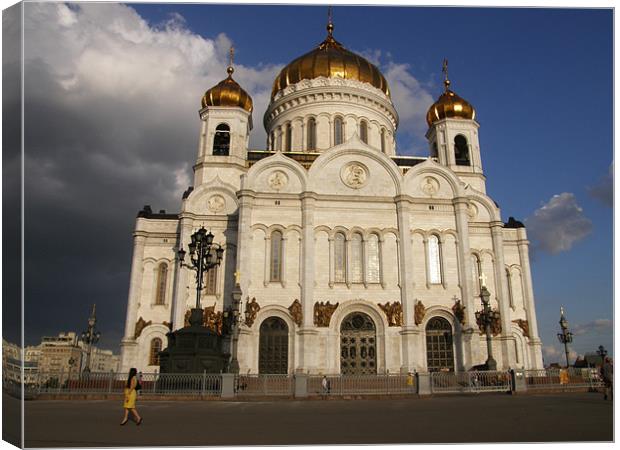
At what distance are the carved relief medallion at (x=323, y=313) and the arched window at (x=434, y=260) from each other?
571cm

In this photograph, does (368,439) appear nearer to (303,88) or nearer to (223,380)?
(223,380)

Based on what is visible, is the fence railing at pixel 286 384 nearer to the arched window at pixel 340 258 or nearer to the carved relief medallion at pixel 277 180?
the arched window at pixel 340 258

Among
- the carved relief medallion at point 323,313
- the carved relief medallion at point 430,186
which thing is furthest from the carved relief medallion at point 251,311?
the carved relief medallion at point 430,186

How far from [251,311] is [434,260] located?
34.2ft

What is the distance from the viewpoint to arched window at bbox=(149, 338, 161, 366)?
27172 millimetres

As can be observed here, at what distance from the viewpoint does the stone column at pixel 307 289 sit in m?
24.6

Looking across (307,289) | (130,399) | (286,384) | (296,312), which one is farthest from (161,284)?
(130,399)

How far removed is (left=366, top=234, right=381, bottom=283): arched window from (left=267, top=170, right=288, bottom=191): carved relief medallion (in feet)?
18.8

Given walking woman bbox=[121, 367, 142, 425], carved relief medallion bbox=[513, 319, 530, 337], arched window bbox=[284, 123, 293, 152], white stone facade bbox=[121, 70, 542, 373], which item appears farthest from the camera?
arched window bbox=[284, 123, 293, 152]

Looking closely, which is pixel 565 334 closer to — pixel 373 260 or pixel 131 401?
pixel 373 260

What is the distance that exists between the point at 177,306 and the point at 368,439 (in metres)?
20.3

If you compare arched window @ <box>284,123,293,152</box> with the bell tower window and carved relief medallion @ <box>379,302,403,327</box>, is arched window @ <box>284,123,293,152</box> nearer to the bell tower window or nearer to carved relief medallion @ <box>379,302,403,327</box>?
the bell tower window

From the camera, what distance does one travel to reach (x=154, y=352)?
2738cm

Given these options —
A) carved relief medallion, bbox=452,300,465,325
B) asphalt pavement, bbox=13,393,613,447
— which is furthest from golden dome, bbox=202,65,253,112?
asphalt pavement, bbox=13,393,613,447
